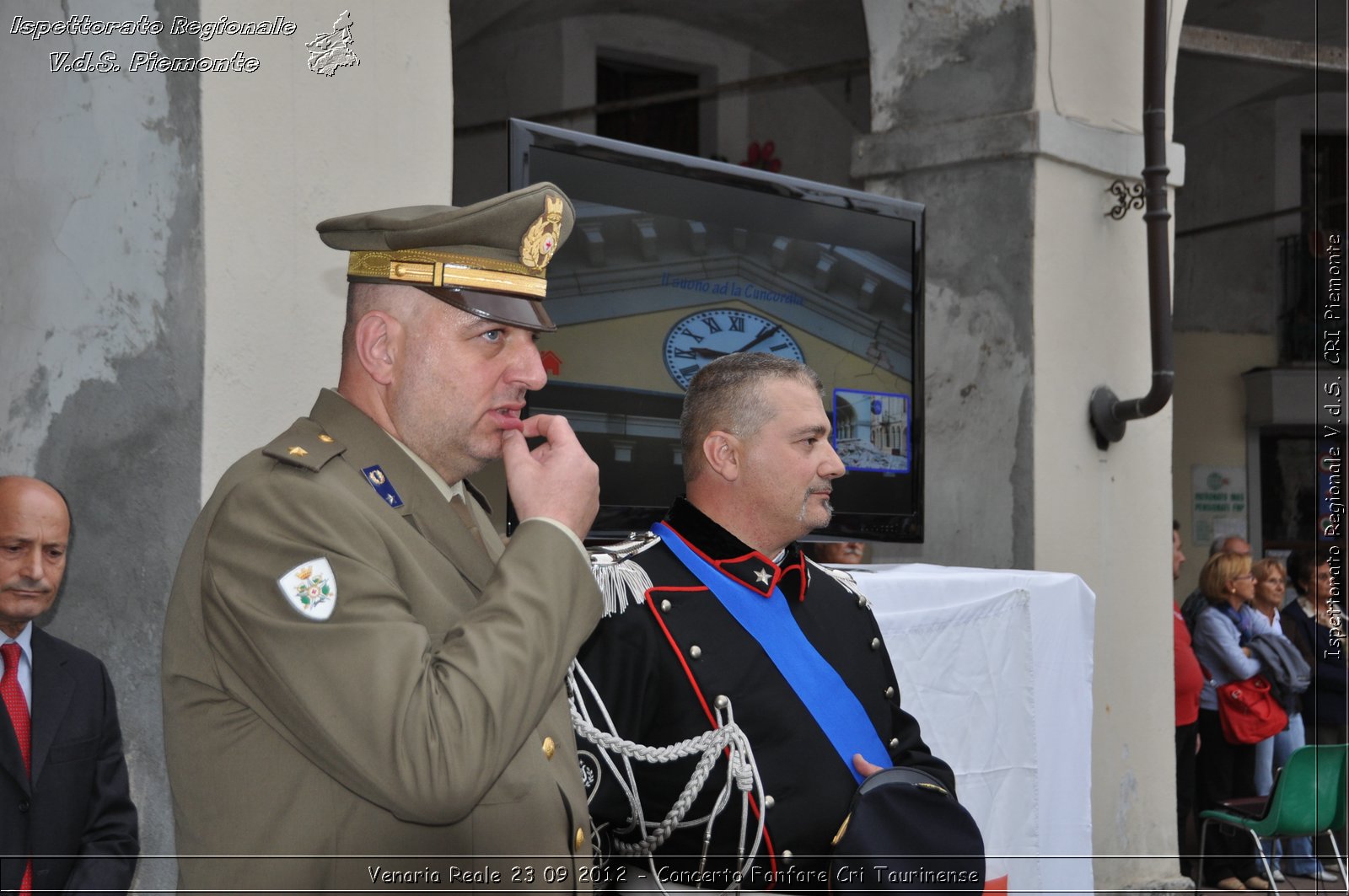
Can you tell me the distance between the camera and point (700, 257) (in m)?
3.64

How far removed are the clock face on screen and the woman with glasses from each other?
468 cm

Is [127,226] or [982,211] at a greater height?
[982,211]

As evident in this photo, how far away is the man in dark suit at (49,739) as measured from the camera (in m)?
2.54

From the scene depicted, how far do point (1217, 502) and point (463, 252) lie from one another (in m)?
12.7

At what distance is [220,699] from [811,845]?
3.96 ft

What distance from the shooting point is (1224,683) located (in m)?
7.65

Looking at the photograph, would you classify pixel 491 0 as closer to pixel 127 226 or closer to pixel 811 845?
pixel 127 226

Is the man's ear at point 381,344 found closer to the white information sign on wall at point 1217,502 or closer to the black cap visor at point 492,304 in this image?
the black cap visor at point 492,304

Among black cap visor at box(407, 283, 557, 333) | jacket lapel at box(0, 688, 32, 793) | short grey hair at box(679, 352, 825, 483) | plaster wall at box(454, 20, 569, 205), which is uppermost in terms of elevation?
plaster wall at box(454, 20, 569, 205)

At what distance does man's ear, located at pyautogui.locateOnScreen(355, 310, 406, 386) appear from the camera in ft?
6.13

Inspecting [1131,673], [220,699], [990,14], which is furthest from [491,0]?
[220,699]

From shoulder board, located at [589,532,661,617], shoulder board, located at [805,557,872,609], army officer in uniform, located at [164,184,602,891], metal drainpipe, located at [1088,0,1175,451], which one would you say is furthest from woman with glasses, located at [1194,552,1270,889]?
army officer in uniform, located at [164,184,602,891]

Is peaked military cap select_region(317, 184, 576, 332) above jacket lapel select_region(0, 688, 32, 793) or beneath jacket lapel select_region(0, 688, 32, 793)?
above

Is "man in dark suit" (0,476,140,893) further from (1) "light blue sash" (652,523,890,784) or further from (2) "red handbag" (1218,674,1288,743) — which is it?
(2) "red handbag" (1218,674,1288,743)
